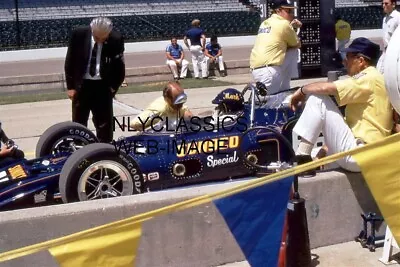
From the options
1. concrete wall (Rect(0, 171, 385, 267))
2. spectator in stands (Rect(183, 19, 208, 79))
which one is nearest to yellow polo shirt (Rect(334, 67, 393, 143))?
concrete wall (Rect(0, 171, 385, 267))

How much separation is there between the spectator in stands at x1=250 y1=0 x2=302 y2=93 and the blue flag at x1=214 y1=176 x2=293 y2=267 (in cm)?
408

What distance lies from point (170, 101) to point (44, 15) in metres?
30.3

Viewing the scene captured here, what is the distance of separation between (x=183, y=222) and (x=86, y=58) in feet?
10.9

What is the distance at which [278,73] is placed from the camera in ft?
25.0

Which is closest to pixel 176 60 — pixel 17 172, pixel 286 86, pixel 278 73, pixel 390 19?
pixel 390 19

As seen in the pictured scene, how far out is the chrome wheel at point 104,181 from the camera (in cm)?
509

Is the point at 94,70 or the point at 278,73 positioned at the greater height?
the point at 94,70

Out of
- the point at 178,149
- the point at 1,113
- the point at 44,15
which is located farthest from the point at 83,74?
the point at 44,15

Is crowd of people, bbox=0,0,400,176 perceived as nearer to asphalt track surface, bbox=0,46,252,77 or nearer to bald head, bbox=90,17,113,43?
bald head, bbox=90,17,113,43

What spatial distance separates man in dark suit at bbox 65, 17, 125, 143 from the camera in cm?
721

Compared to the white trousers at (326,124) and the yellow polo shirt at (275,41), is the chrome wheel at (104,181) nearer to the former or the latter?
the white trousers at (326,124)

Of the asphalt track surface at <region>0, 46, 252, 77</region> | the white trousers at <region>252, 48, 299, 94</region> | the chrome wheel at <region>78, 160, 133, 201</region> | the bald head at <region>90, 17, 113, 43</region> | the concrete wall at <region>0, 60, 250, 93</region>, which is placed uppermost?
the bald head at <region>90, 17, 113, 43</region>

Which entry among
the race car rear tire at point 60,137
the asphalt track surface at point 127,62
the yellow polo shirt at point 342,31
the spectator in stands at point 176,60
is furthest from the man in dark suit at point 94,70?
the asphalt track surface at point 127,62

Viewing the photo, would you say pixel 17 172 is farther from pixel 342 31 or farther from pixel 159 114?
pixel 342 31
